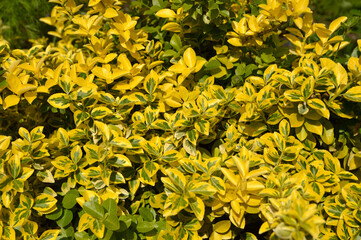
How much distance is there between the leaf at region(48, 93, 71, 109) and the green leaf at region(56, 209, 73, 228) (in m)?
0.46

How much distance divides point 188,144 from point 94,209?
0.49m

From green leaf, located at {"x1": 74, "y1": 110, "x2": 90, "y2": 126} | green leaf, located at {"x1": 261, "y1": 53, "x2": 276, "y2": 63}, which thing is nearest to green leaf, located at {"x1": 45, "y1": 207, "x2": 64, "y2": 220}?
green leaf, located at {"x1": 74, "y1": 110, "x2": 90, "y2": 126}

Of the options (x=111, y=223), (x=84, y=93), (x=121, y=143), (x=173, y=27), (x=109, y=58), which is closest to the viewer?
(x=111, y=223)

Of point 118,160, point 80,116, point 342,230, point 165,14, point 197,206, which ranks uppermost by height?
point 165,14

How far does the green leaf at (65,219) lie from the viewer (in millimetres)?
1381

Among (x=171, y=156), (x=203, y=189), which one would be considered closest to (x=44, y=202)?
(x=171, y=156)

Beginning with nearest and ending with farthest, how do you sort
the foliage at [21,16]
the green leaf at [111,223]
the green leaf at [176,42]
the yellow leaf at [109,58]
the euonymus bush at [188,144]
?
the green leaf at [111,223]
the euonymus bush at [188,144]
the yellow leaf at [109,58]
the green leaf at [176,42]
the foliage at [21,16]

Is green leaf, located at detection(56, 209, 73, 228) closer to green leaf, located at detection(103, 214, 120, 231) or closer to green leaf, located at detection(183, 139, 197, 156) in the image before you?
green leaf, located at detection(103, 214, 120, 231)

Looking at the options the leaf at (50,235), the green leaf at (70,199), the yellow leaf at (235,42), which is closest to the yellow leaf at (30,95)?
the green leaf at (70,199)

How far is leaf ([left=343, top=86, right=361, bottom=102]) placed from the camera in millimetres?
1321

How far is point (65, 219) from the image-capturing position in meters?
1.40

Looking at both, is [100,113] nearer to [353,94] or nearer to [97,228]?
[97,228]

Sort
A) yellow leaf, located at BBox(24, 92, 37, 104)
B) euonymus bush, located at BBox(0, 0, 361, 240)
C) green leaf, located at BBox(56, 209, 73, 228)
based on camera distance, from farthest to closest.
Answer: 1. yellow leaf, located at BBox(24, 92, 37, 104)
2. green leaf, located at BBox(56, 209, 73, 228)
3. euonymus bush, located at BBox(0, 0, 361, 240)

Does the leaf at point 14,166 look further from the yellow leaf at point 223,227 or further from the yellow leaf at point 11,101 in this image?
the yellow leaf at point 223,227
